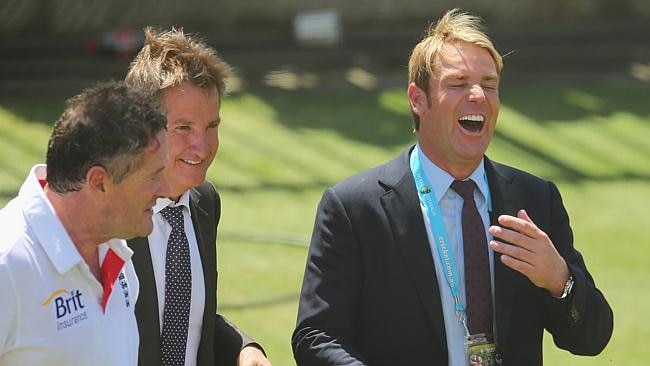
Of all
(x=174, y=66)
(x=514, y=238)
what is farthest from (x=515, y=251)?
(x=174, y=66)

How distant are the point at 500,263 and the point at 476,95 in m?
0.62

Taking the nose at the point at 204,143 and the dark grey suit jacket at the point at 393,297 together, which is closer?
the dark grey suit jacket at the point at 393,297

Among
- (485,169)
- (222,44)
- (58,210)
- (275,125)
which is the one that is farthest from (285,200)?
(58,210)

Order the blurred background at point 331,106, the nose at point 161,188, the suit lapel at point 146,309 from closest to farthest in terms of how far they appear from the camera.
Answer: the nose at point 161,188 → the suit lapel at point 146,309 → the blurred background at point 331,106

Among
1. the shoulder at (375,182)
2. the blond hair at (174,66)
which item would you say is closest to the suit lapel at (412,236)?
the shoulder at (375,182)

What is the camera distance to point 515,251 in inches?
160

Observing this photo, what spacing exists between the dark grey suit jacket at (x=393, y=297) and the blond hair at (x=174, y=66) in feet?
2.04

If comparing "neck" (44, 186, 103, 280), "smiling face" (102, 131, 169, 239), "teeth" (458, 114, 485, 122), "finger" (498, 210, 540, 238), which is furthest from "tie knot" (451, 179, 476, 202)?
"neck" (44, 186, 103, 280)

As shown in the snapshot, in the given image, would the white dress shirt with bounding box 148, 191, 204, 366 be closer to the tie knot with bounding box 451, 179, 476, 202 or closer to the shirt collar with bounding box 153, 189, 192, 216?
the shirt collar with bounding box 153, 189, 192, 216

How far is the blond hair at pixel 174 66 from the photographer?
4.38 m

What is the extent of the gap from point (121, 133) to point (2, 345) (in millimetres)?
664

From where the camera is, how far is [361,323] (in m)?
4.40

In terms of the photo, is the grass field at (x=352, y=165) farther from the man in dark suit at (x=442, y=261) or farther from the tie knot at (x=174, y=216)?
the man in dark suit at (x=442, y=261)

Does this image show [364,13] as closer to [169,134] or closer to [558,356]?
[558,356]
